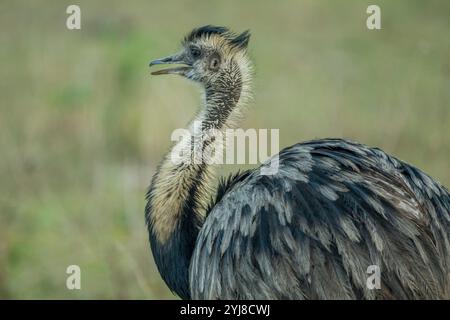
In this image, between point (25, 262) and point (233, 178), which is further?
point (25, 262)

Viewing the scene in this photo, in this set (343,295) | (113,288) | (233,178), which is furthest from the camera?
(113,288)

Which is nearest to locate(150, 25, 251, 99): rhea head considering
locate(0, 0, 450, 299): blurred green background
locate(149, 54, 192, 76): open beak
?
locate(149, 54, 192, 76): open beak

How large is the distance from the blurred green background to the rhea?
1.70m

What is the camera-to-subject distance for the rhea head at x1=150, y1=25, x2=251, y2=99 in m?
5.56

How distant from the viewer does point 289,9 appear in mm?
11828

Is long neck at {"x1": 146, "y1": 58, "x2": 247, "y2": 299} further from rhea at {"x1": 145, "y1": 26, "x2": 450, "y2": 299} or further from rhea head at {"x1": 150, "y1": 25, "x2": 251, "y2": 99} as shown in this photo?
rhea head at {"x1": 150, "y1": 25, "x2": 251, "y2": 99}

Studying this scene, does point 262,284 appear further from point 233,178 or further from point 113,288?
point 113,288

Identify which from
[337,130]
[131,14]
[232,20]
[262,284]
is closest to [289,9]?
[232,20]

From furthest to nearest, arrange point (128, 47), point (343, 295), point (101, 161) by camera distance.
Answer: point (128, 47) < point (101, 161) < point (343, 295)

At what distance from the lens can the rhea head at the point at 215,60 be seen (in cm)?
556

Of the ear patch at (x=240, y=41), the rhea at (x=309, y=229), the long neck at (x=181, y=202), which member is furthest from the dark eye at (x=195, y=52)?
the rhea at (x=309, y=229)

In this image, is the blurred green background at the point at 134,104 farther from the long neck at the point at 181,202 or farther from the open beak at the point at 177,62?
the open beak at the point at 177,62

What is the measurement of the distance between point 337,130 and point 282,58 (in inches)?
79.9

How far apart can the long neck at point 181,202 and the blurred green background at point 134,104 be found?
1616mm
